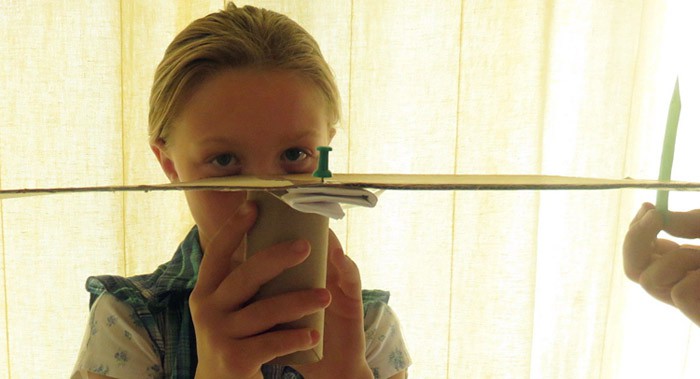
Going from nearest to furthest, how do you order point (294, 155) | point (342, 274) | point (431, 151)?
1. point (342, 274)
2. point (294, 155)
3. point (431, 151)

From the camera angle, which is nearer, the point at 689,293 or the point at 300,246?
the point at 300,246

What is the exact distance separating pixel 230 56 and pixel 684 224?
506 mm

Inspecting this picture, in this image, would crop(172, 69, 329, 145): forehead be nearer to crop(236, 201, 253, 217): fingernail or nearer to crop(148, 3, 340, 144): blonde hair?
crop(148, 3, 340, 144): blonde hair

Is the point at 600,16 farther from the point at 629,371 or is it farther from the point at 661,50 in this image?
the point at 629,371

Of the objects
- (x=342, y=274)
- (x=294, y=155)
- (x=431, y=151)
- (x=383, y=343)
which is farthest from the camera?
(x=431, y=151)

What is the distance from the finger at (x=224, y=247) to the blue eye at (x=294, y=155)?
167 millimetres

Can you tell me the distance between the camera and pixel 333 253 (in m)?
0.53

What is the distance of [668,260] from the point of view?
57 cm

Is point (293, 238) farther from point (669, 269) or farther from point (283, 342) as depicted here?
point (669, 269)

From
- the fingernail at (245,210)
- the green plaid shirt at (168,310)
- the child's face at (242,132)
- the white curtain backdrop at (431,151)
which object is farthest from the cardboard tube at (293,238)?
the white curtain backdrop at (431,151)

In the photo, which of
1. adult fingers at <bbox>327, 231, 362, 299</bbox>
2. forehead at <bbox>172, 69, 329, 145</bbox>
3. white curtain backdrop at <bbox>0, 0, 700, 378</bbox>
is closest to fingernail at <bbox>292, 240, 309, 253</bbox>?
adult fingers at <bbox>327, 231, 362, 299</bbox>

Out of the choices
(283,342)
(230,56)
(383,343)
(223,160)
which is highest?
(230,56)

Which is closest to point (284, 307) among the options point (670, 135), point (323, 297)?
point (323, 297)

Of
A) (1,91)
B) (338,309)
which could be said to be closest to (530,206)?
(338,309)
